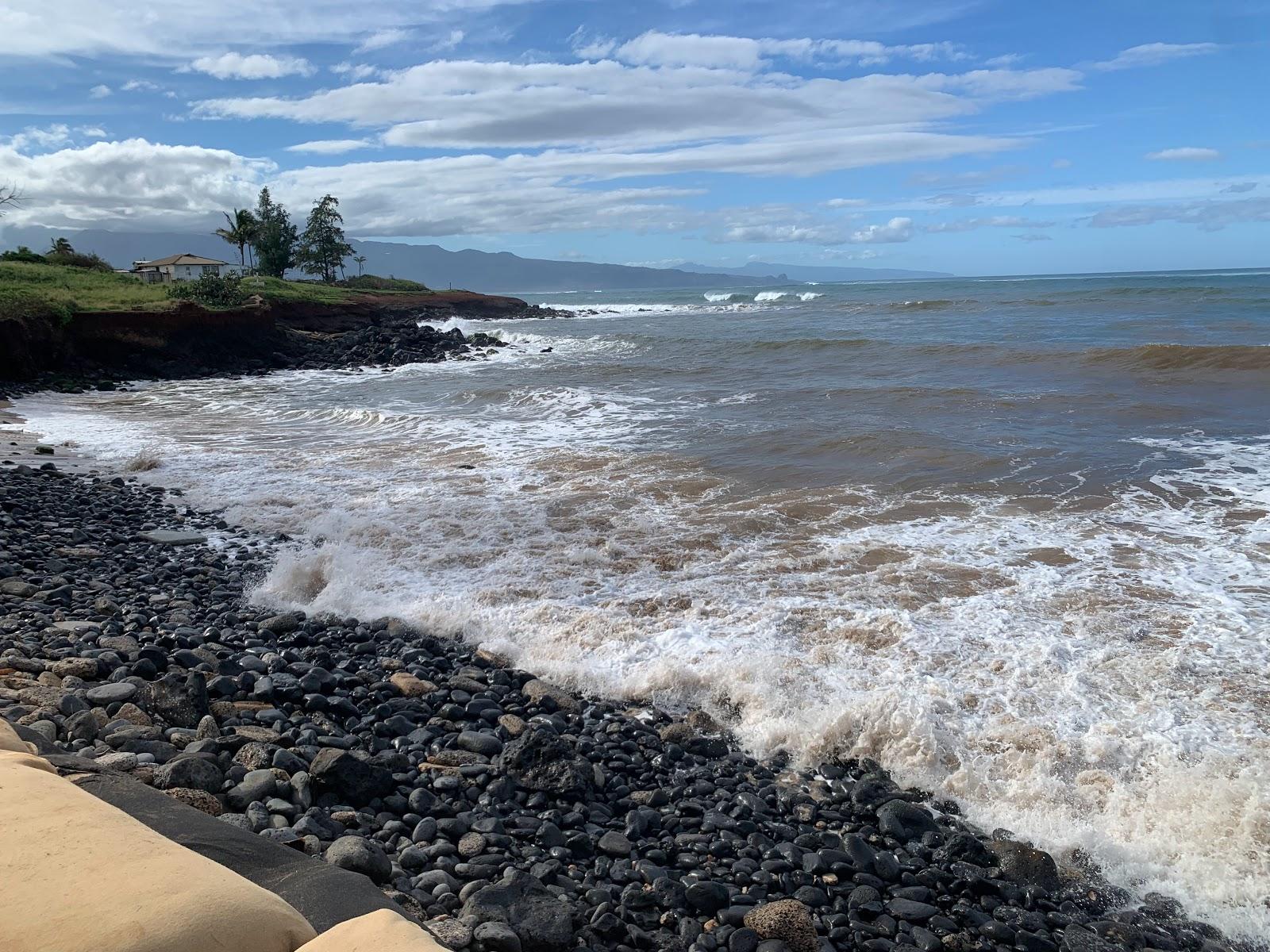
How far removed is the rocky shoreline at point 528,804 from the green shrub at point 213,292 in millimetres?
30091

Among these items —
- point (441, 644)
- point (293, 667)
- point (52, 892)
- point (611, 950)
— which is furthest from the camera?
point (441, 644)

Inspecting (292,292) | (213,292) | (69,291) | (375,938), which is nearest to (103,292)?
(69,291)

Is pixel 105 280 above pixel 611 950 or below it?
above

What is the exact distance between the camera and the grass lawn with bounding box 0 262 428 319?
2434 cm

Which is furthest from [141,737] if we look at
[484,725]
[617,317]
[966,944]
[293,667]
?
[617,317]

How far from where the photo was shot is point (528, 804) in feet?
15.1

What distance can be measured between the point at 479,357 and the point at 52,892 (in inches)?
1317

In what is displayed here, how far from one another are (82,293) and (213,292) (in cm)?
524

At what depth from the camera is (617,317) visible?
Answer: 6650cm

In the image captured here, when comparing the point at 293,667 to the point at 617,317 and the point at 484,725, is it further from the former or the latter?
the point at 617,317

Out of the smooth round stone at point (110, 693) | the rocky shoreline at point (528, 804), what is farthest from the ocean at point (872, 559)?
the smooth round stone at point (110, 693)

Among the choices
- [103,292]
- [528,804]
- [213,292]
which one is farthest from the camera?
[213,292]

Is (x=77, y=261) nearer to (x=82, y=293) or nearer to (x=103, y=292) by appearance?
(x=103, y=292)

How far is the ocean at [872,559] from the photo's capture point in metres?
5.10
